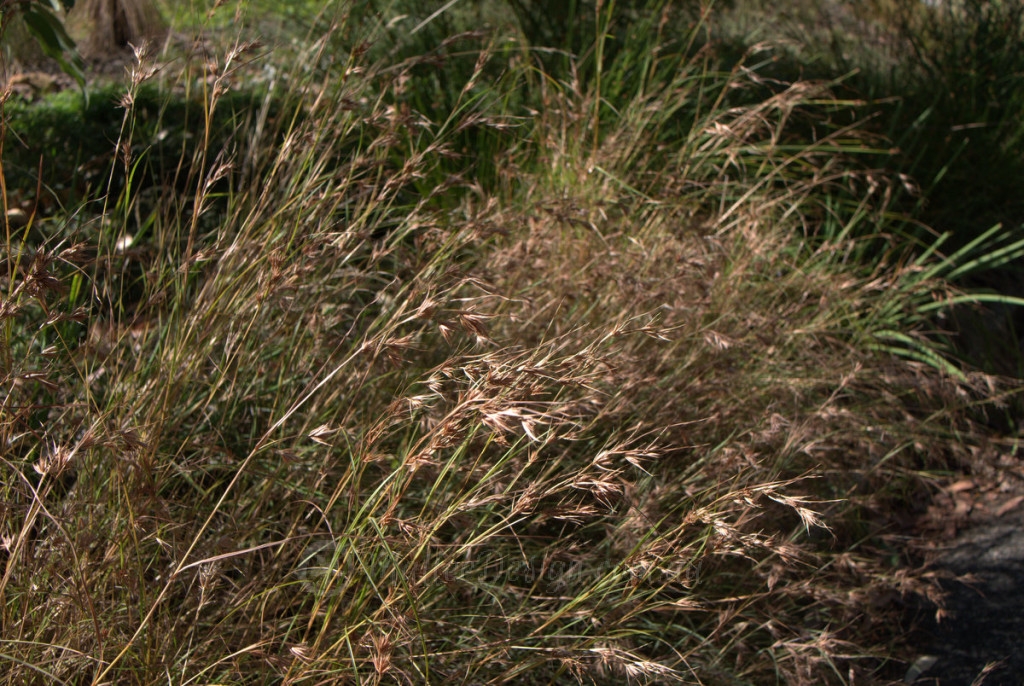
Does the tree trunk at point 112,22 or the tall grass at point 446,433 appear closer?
the tall grass at point 446,433

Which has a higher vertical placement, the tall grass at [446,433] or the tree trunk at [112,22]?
the tall grass at [446,433]

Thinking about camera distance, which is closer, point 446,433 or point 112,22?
point 446,433

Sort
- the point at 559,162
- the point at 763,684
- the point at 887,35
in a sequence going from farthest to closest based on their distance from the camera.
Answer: the point at 887,35 → the point at 559,162 → the point at 763,684

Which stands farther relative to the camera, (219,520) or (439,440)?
(219,520)

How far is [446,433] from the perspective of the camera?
4.83 feet

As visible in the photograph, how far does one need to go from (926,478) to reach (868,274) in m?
0.99

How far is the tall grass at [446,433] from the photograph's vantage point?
163 centimetres

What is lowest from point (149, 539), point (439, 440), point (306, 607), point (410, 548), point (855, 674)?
point (855, 674)

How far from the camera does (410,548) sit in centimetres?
171

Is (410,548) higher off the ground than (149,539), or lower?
higher

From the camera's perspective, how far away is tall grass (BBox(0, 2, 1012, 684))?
64.2 inches

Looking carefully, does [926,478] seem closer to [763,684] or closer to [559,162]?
[763,684]

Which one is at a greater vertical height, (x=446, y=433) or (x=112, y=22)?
(x=446, y=433)

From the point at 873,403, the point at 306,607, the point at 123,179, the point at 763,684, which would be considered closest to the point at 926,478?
the point at 873,403
